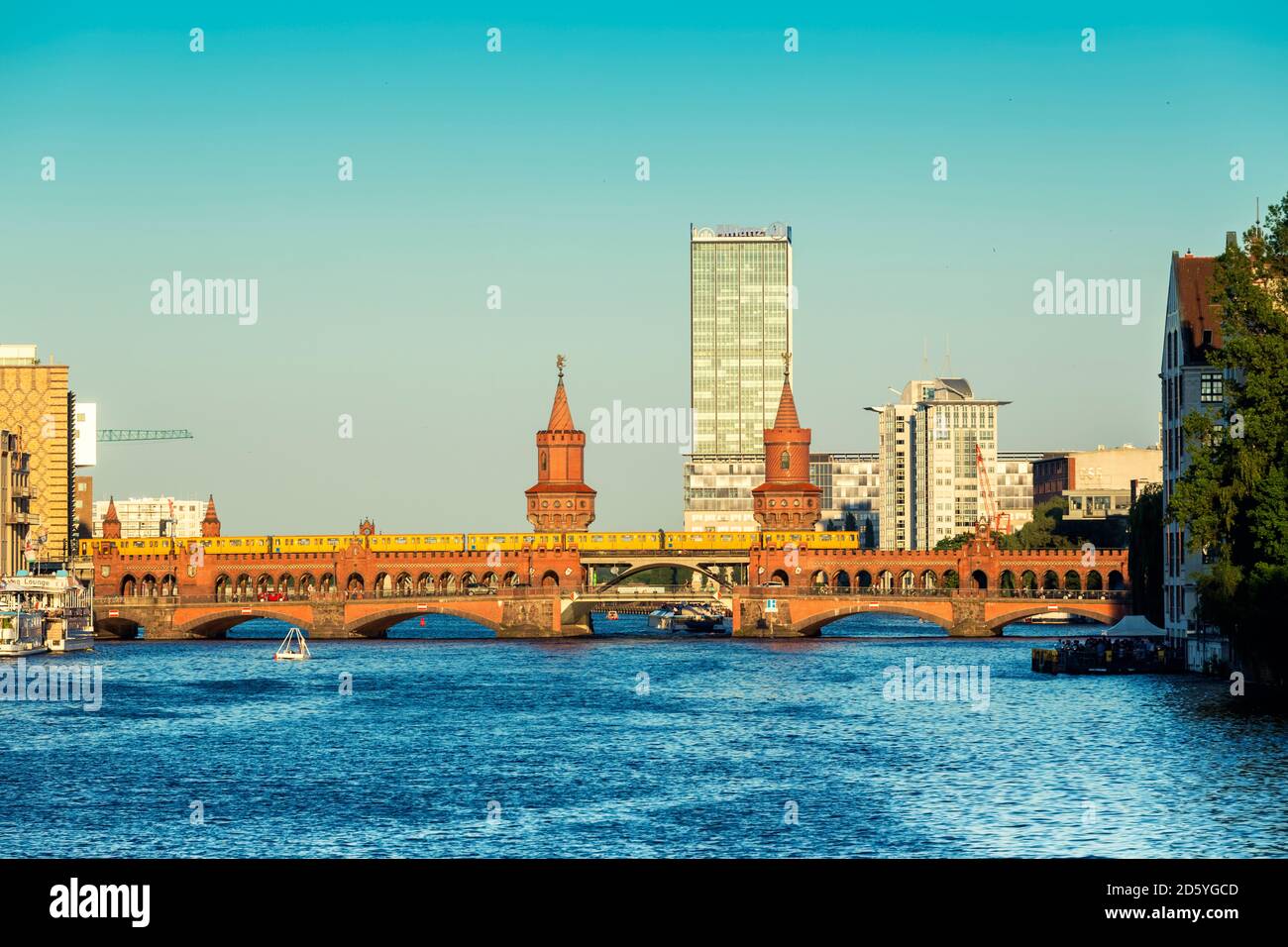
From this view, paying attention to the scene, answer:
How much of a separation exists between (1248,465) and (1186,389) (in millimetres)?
23782

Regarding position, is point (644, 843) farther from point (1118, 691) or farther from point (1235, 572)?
point (1118, 691)

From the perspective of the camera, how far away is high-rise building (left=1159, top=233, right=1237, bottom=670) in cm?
11125

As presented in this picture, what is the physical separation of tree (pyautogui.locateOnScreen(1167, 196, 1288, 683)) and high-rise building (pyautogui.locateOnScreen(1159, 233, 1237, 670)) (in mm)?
13344

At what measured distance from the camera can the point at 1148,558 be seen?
472 ft

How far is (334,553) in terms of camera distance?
19712 centimetres

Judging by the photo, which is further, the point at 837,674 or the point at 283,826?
the point at 837,674

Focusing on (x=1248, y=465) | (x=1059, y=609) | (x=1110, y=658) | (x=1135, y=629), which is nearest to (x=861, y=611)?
(x=1059, y=609)

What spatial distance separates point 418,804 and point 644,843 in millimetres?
11740

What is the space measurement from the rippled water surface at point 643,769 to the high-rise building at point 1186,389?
4807mm

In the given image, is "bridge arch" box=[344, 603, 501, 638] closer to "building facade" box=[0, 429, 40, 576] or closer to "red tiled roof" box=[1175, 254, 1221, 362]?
"building facade" box=[0, 429, 40, 576]

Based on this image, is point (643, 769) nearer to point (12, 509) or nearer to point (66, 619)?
point (66, 619)

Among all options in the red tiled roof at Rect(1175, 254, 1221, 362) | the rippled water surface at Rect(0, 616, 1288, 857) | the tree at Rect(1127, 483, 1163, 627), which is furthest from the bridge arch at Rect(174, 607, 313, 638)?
the red tiled roof at Rect(1175, 254, 1221, 362)
